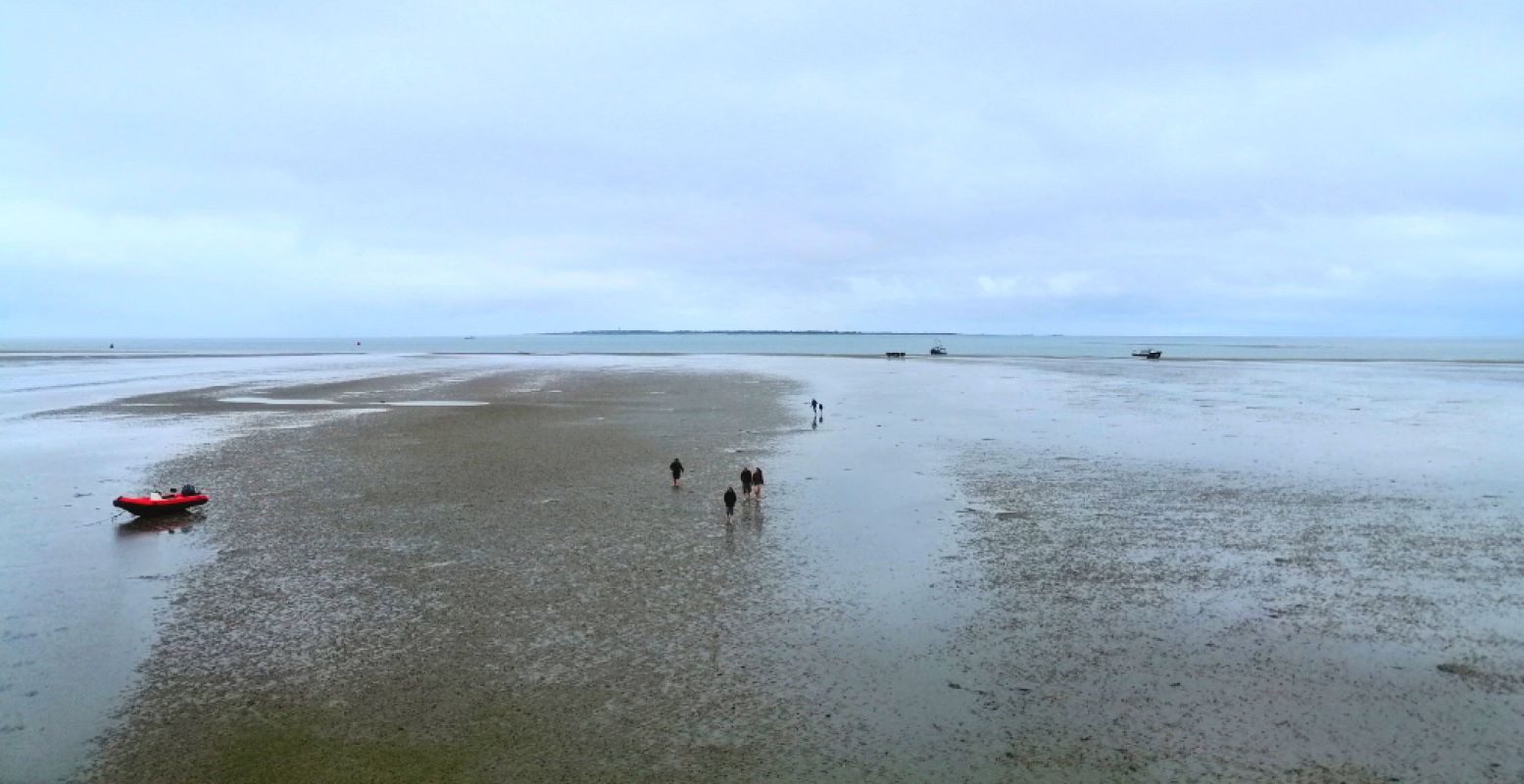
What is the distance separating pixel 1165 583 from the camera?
16.5 metres

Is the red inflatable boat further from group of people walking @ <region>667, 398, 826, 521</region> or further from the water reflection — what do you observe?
group of people walking @ <region>667, 398, 826, 521</region>

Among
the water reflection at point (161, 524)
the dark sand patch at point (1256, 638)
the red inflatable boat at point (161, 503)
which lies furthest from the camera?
the red inflatable boat at point (161, 503)

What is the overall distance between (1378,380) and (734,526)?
3046 inches

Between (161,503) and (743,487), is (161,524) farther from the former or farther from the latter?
(743,487)

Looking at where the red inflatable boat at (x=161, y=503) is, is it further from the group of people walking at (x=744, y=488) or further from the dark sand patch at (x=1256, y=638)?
the dark sand patch at (x=1256, y=638)

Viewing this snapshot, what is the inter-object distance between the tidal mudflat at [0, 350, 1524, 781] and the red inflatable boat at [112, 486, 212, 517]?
2.51 ft

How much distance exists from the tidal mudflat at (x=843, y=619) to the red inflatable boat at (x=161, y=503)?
0.77 m

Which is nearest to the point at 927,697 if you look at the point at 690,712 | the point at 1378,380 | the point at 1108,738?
the point at 1108,738

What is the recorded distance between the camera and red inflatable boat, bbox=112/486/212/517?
21875 millimetres

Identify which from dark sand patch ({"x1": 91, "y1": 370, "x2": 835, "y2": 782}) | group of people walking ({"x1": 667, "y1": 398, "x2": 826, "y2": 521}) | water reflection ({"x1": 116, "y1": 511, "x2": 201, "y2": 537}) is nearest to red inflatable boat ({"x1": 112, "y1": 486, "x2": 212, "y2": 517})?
water reflection ({"x1": 116, "y1": 511, "x2": 201, "y2": 537})

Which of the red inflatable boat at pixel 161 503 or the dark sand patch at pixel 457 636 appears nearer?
the dark sand patch at pixel 457 636

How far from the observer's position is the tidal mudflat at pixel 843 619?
10.4 m

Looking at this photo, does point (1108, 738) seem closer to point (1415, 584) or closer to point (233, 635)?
point (1415, 584)

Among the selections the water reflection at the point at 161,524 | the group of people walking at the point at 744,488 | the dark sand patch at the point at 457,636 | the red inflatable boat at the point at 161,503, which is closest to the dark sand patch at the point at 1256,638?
the dark sand patch at the point at 457,636
